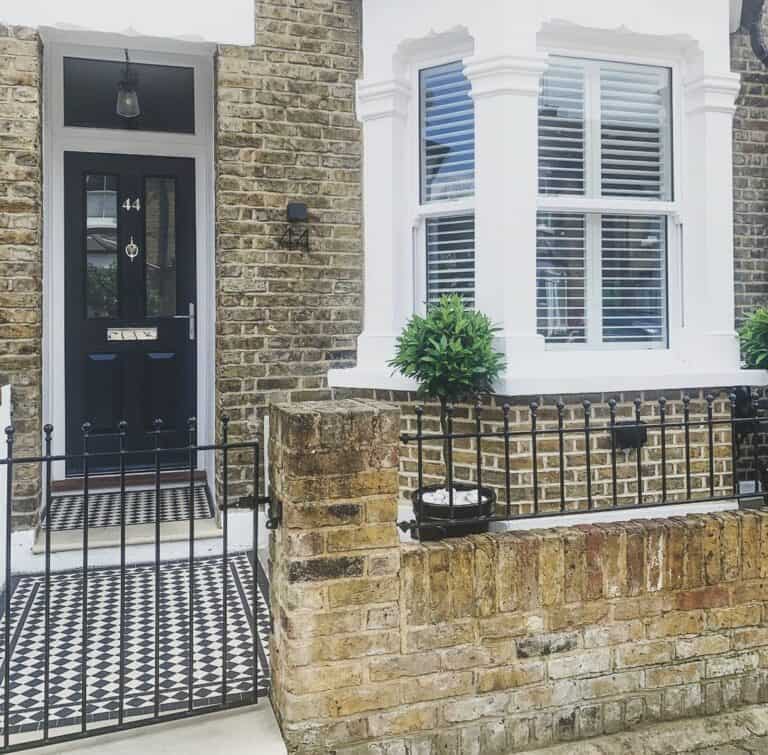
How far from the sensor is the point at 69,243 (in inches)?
246

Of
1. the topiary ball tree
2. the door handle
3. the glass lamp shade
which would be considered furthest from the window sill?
the glass lamp shade

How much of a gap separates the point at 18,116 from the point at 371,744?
4.16 meters

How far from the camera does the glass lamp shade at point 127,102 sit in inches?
238

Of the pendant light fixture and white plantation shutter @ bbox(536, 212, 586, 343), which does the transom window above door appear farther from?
white plantation shutter @ bbox(536, 212, 586, 343)

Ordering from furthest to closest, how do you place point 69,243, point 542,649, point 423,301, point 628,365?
point 69,243 → point 423,301 → point 628,365 → point 542,649

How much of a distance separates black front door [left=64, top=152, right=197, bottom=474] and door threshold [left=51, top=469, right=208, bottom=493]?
8cm

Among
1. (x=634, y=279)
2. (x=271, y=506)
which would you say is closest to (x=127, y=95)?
(x=634, y=279)

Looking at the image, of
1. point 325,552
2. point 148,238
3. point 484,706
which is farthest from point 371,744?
point 148,238

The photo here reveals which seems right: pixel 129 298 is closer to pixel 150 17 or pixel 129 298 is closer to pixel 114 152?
pixel 114 152

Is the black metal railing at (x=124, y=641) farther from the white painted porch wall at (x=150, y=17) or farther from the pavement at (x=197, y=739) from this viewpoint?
the white painted porch wall at (x=150, y=17)

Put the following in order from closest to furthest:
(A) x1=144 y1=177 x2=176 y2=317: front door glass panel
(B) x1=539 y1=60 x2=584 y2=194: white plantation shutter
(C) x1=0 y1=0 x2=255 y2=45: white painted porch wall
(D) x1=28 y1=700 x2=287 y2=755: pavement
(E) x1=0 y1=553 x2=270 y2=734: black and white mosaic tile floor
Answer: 1. (D) x1=28 y1=700 x2=287 y2=755: pavement
2. (E) x1=0 y1=553 x2=270 y2=734: black and white mosaic tile floor
3. (B) x1=539 y1=60 x2=584 y2=194: white plantation shutter
4. (C) x1=0 y1=0 x2=255 y2=45: white painted porch wall
5. (A) x1=144 y1=177 x2=176 y2=317: front door glass panel

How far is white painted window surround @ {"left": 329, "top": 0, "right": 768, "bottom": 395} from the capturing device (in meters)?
4.62

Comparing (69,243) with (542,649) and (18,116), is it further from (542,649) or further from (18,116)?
(542,649)

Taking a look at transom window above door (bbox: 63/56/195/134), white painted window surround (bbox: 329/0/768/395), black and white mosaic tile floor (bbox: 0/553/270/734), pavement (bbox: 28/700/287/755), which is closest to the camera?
pavement (bbox: 28/700/287/755)
